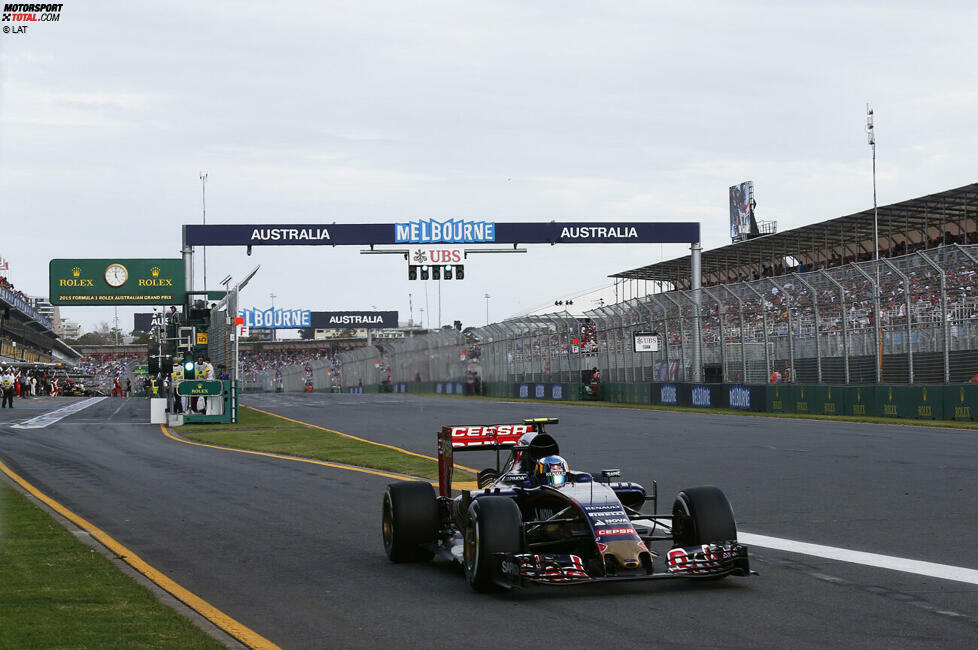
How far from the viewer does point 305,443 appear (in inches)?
907

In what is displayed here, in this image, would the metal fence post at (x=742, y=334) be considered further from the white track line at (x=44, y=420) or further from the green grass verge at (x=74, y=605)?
the green grass verge at (x=74, y=605)

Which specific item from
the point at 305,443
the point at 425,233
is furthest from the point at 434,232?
the point at 305,443

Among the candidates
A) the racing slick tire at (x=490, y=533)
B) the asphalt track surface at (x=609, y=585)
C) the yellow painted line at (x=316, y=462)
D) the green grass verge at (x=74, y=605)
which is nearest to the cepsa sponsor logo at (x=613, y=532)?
the asphalt track surface at (x=609, y=585)

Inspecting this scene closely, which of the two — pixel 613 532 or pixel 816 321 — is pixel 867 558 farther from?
pixel 816 321

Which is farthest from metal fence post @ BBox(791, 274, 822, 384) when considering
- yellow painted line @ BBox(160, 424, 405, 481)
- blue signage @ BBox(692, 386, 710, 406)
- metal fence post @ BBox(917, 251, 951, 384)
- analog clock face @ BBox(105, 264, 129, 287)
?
analog clock face @ BBox(105, 264, 129, 287)

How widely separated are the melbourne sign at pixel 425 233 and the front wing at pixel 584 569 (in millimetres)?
35670

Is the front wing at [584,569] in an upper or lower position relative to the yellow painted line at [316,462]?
upper

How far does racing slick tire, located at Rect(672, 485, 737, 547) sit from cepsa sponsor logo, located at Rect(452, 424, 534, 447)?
185 cm

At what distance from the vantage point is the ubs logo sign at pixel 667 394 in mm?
37281

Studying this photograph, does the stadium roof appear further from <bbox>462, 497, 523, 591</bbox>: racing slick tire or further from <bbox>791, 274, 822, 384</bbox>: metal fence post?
<bbox>462, 497, 523, 591</bbox>: racing slick tire

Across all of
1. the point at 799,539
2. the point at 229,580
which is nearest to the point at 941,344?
the point at 799,539

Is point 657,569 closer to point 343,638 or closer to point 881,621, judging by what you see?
point 881,621

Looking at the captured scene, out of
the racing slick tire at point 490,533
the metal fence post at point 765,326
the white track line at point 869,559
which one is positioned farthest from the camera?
the metal fence post at point 765,326

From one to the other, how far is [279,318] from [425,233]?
313ft
